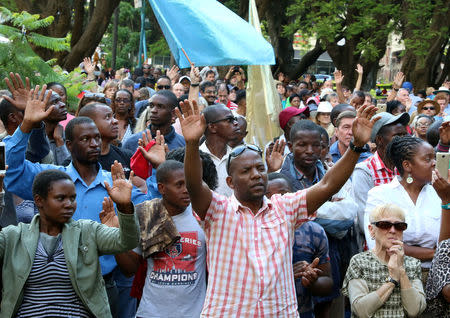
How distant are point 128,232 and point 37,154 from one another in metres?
1.72

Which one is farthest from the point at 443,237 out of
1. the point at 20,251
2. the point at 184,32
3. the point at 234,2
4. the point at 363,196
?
the point at 234,2

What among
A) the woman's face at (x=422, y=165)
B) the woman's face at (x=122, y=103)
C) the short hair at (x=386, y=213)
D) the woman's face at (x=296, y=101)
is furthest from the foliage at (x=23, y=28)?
the woman's face at (x=296, y=101)

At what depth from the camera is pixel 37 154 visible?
536 cm

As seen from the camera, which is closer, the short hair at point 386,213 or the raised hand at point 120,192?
the raised hand at point 120,192

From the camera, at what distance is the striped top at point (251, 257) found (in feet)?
12.0

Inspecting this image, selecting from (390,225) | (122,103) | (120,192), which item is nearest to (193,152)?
(120,192)

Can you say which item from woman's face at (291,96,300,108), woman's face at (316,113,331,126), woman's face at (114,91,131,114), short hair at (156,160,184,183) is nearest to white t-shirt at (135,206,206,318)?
short hair at (156,160,184,183)

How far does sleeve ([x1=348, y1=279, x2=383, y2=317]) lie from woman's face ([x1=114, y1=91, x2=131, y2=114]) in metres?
4.21

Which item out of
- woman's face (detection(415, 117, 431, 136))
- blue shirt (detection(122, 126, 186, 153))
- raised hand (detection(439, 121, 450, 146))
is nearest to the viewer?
raised hand (detection(439, 121, 450, 146))

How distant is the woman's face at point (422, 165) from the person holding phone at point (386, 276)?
0.67m

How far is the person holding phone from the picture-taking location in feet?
13.9

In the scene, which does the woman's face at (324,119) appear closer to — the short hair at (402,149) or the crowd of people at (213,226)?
the crowd of people at (213,226)

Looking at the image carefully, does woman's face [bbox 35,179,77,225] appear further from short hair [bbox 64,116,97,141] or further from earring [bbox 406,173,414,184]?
earring [bbox 406,173,414,184]

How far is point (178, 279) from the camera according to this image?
4.41 metres
